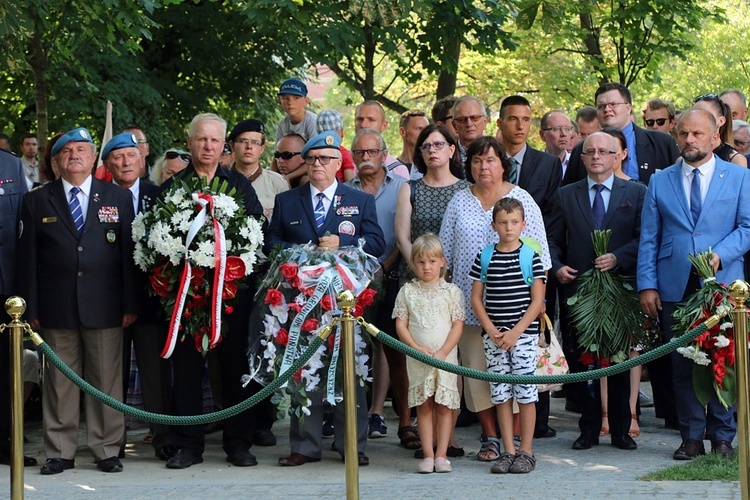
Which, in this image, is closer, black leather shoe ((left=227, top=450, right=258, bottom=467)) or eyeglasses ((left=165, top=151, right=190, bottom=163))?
black leather shoe ((left=227, top=450, right=258, bottom=467))

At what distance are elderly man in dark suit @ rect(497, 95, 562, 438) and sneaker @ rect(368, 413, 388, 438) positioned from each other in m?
1.24

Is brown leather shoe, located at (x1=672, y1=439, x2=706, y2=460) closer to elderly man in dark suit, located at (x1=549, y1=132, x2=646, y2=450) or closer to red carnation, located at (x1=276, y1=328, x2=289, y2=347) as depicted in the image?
elderly man in dark suit, located at (x1=549, y1=132, x2=646, y2=450)

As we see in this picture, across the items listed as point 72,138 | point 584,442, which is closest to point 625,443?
point 584,442

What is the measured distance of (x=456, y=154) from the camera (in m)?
9.87

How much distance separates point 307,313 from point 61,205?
2.01 m

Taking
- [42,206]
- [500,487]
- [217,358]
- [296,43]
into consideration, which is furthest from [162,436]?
[296,43]

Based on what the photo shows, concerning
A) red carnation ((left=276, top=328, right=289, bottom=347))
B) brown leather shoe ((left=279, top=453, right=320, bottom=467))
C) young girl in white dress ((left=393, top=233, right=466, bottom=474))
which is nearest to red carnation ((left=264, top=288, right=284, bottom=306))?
red carnation ((left=276, top=328, right=289, bottom=347))

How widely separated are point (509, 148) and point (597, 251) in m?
1.36

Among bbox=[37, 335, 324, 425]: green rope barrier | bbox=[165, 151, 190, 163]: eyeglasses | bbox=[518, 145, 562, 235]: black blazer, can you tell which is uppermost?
bbox=[165, 151, 190, 163]: eyeglasses

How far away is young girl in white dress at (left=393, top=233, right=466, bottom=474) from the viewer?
867 cm

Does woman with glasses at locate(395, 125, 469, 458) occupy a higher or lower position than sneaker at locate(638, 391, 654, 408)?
higher

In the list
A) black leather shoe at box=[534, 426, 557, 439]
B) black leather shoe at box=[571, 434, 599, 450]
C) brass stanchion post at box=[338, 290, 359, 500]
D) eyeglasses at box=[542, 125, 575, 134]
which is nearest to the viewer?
brass stanchion post at box=[338, 290, 359, 500]

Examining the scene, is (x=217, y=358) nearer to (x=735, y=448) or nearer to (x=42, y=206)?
(x=42, y=206)

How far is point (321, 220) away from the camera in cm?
920
